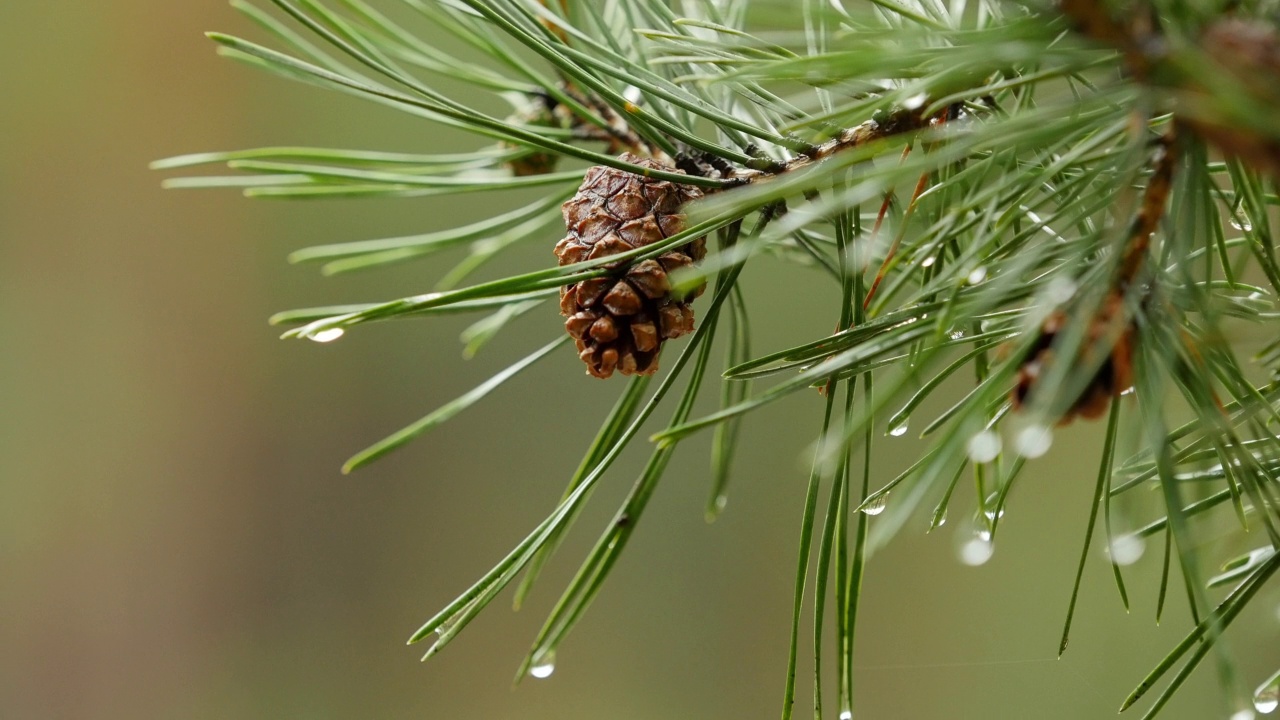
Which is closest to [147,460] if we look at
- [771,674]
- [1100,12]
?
[771,674]

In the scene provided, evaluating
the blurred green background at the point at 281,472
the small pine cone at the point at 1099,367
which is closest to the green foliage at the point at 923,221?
the small pine cone at the point at 1099,367

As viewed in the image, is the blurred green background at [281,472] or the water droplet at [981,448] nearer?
the water droplet at [981,448]

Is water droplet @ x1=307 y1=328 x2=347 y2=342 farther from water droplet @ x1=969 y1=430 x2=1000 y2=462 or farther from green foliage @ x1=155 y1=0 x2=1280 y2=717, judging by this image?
water droplet @ x1=969 y1=430 x2=1000 y2=462

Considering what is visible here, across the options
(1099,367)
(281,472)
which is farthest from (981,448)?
(281,472)

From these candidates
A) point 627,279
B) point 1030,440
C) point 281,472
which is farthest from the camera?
point 281,472

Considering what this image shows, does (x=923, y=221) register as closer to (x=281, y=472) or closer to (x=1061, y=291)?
(x=1061, y=291)

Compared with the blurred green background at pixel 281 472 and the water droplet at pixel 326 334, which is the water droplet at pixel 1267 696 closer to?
the water droplet at pixel 326 334

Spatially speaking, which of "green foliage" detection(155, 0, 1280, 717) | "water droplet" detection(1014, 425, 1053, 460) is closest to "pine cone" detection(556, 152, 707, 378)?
"green foliage" detection(155, 0, 1280, 717)
